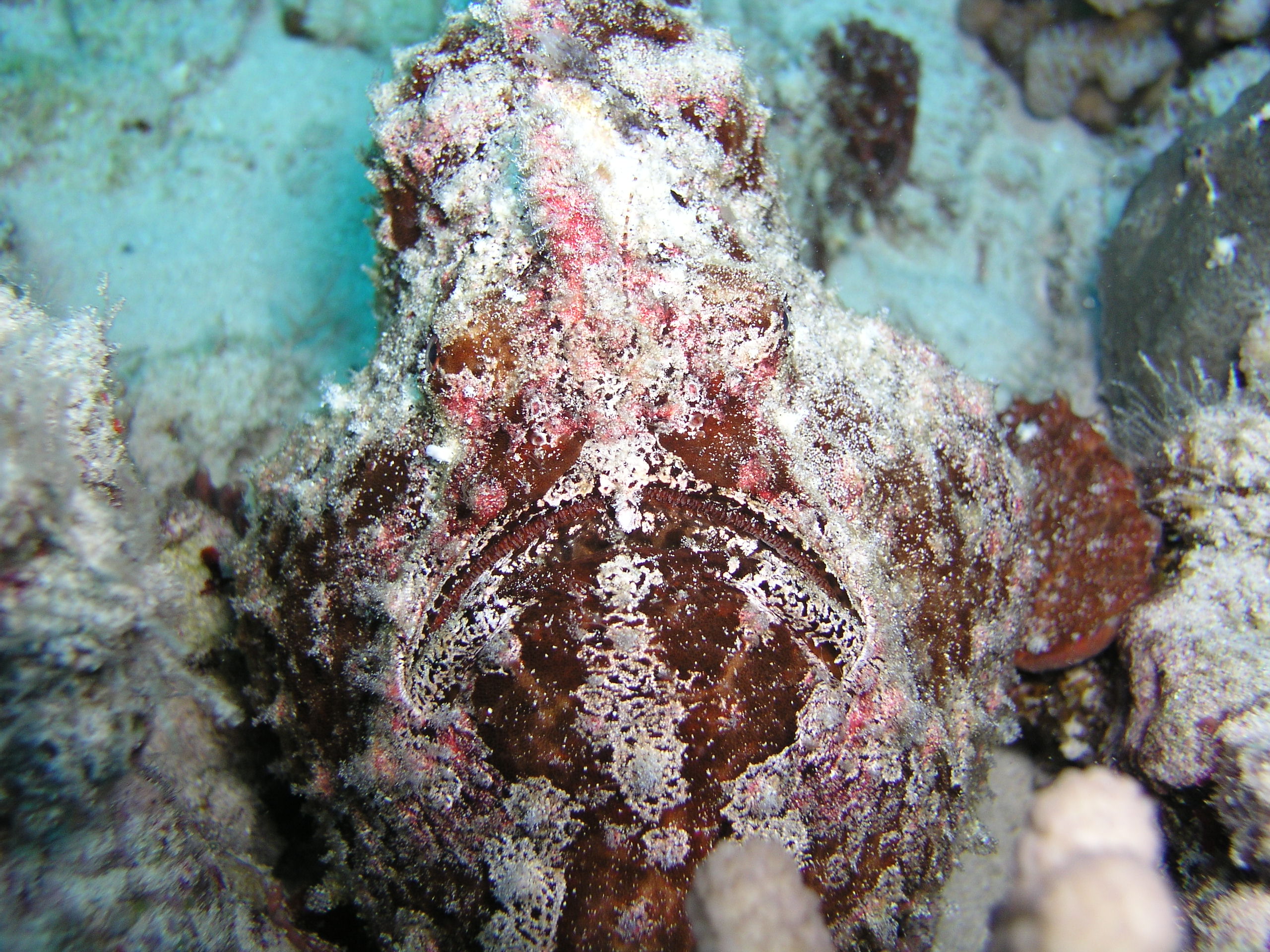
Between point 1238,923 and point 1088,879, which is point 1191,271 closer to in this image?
point 1238,923

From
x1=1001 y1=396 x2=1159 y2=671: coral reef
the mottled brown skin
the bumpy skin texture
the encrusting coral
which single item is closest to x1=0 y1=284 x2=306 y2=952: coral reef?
the bumpy skin texture

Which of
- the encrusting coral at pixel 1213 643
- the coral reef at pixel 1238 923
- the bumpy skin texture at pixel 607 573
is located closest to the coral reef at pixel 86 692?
the bumpy skin texture at pixel 607 573

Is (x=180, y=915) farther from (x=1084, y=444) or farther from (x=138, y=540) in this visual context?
(x=1084, y=444)

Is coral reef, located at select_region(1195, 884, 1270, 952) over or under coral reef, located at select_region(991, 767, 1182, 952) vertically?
under

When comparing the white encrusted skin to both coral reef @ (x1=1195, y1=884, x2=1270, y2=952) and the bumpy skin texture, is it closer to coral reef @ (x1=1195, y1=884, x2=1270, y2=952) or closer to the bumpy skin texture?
the bumpy skin texture

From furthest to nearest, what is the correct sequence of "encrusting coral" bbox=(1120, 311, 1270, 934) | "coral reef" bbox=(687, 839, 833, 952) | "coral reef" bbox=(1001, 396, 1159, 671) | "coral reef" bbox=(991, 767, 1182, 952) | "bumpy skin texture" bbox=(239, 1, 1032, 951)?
1. "coral reef" bbox=(1001, 396, 1159, 671)
2. "encrusting coral" bbox=(1120, 311, 1270, 934)
3. "bumpy skin texture" bbox=(239, 1, 1032, 951)
4. "coral reef" bbox=(687, 839, 833, 952)
5. "coral reef" bbox=(991, 767, 1182, 952)

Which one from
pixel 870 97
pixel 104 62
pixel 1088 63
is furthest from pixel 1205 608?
pixel 104 62

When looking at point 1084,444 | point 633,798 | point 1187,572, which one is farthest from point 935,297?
point 633,798
